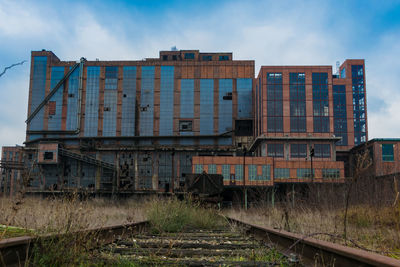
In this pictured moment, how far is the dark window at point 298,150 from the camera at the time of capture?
197 ft

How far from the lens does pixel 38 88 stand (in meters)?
70.6

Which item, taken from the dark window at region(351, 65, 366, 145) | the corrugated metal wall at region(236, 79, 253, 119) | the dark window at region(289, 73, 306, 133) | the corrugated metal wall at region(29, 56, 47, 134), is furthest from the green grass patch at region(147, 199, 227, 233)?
the dark window at region(351, 65, 366, 145)

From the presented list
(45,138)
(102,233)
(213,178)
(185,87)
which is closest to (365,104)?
(185,87)

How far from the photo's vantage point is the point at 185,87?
225ft

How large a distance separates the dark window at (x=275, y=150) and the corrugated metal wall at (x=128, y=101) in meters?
25.6

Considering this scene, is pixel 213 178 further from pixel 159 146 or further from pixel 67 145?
pixel 67 145

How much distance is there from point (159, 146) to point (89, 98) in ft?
56.2

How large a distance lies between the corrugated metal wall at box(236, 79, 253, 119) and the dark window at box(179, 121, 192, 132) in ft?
31.0

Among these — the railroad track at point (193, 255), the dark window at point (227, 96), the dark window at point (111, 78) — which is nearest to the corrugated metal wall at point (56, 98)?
the dark window at point (111, 78)

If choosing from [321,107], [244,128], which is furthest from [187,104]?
[321,107]

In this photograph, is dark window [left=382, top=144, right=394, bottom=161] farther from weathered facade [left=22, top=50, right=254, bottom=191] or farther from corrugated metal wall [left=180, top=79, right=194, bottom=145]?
corrugated metal wall [left=180, top=79, right=194, bottom=145]

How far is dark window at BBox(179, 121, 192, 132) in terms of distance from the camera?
219 ft

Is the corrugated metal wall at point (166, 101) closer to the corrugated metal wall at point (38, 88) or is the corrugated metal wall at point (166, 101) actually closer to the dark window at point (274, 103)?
the dark window at point (274, 103)

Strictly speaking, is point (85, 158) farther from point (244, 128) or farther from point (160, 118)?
point (244, 128)
